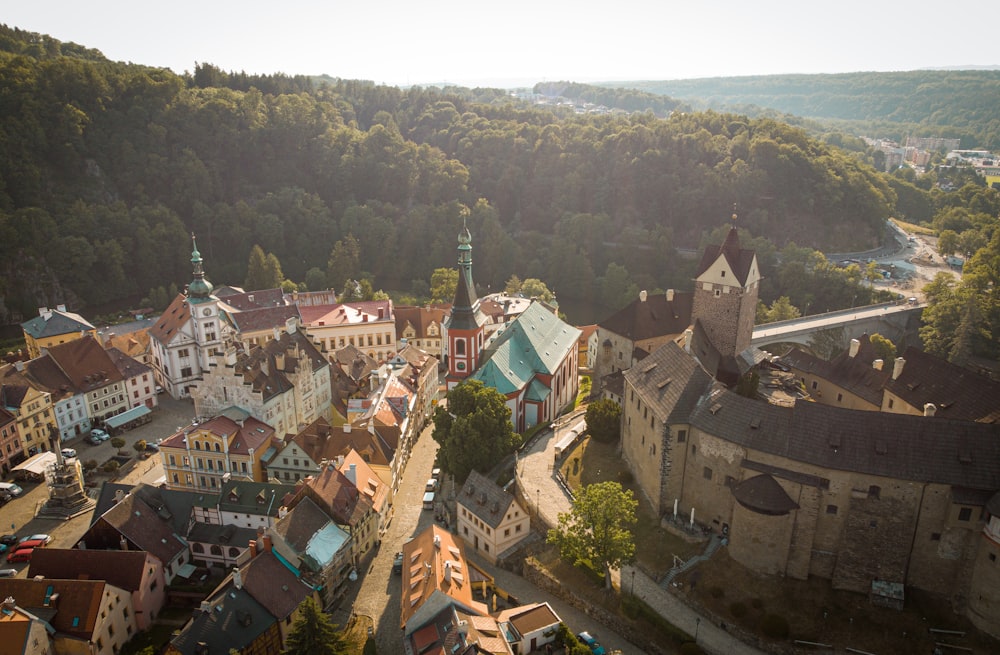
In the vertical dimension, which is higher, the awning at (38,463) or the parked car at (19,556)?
the awning at (38,463)

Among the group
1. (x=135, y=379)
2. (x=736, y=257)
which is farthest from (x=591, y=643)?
(x=135, y=379)

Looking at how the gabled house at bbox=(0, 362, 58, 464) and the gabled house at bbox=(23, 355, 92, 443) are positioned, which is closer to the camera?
the gabled house at bbox=(0, 362, 58, 464)

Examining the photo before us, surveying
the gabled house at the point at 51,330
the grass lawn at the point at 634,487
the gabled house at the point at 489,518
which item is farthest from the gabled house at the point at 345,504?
the gabled house at the point at 51,330

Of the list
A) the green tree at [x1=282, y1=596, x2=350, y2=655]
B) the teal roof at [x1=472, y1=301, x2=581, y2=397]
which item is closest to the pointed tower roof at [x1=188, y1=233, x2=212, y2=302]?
the teal roof at [x1=472, y1=301, x2=581, y2=397]

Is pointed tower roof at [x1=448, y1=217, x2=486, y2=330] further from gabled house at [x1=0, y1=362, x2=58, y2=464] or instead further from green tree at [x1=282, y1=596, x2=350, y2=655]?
gabled house at [x1=0, y1=362, x2=58, y2=464]

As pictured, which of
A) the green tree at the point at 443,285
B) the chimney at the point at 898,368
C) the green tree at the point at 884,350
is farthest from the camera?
the green tree at the point at 443,285

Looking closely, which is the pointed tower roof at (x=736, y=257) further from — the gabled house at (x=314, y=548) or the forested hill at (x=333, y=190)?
the forested hill at (x=333, y=190)

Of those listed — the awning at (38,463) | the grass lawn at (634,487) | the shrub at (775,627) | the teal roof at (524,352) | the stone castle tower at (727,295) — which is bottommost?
the awning at (38,463)
